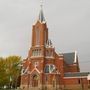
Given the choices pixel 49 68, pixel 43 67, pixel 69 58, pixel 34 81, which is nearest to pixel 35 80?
pixel 34 81

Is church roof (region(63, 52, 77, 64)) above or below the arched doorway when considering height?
above

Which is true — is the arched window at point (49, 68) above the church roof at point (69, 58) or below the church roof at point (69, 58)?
below

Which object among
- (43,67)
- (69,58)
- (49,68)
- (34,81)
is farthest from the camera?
(69,58)

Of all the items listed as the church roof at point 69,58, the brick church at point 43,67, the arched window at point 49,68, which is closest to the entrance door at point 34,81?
the brick church at point 43,67

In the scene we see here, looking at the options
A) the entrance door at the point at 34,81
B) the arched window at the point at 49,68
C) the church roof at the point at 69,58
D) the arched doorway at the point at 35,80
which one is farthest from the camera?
the church roof at the point at 69,58

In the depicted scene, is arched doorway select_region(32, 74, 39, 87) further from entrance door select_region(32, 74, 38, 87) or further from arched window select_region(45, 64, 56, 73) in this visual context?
arched window select_region(45, 64, 56, 73)

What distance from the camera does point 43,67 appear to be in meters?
71.4

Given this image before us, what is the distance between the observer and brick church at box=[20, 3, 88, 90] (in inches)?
2734

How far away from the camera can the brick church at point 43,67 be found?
69438 millimetres

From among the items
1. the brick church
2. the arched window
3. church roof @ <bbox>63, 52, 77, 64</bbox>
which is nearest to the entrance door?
the brick church

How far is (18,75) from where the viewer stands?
270ft

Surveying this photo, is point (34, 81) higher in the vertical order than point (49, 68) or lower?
lower

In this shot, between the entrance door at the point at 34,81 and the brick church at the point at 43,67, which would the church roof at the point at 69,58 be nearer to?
the brick church at the point at 43,67

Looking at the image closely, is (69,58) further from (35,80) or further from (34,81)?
(34,81)
